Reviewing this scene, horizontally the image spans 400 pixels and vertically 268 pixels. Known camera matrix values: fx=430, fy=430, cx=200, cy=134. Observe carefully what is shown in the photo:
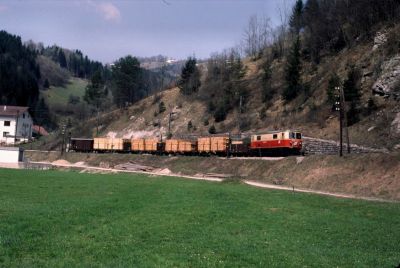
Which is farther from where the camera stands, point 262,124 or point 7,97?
point 7,97

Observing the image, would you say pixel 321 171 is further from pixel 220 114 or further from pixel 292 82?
pixel 220 114

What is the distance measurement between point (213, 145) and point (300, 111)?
48.8ft

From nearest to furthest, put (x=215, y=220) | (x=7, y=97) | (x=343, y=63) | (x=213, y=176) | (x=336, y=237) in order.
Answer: (x=336, y=237), (x=215, y=220), (x=213, y=176), (x=343, y=63), (x=7, y=97)

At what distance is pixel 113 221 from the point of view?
15344 mm

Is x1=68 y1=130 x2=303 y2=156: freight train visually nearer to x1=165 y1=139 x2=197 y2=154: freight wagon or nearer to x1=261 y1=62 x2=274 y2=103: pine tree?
x1=165 y1=139 x2=197 y2=154: freight wagon

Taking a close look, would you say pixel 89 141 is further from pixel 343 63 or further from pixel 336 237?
pixel 336 237

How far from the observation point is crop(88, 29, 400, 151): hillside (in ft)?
162

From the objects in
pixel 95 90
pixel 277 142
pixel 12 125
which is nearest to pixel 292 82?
pixel 277 142

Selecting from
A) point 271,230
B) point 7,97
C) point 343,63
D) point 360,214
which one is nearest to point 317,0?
point 343,63

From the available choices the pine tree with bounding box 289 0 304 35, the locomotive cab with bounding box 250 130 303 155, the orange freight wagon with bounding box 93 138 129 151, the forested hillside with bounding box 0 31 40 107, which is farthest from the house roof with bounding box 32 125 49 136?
the locomotive cab with bounding box 250 130 303 155

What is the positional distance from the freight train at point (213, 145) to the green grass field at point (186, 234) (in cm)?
2881

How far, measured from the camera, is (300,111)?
220 feet

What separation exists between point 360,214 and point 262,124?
169 ft

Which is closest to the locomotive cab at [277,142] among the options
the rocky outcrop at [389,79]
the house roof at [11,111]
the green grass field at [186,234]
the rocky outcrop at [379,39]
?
the rocky outcrop at [389,79]
